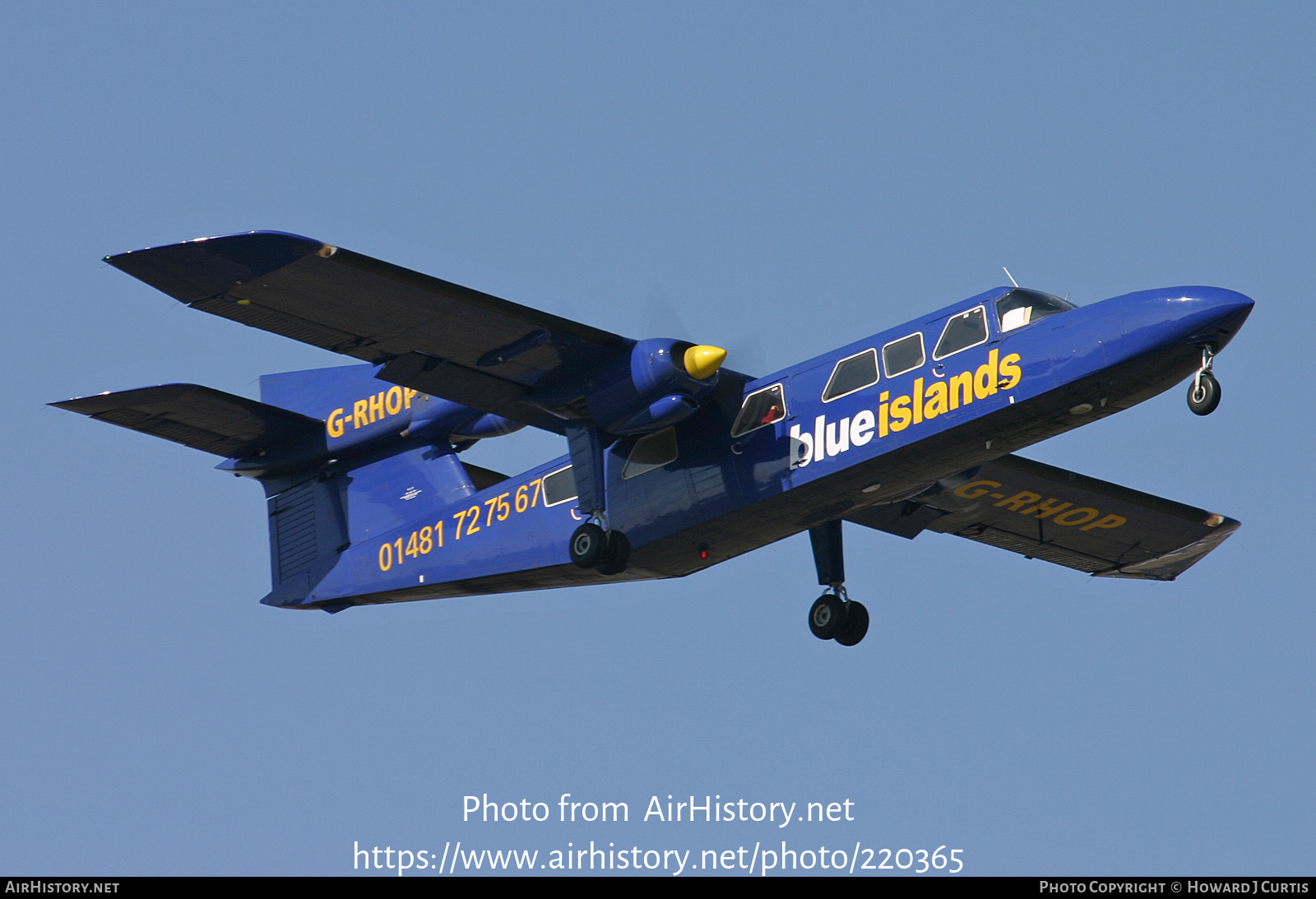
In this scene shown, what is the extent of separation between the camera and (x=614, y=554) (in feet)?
70.2

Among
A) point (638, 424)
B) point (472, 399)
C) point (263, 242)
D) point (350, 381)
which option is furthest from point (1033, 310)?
point (350, 381)

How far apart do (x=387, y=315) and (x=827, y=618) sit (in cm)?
670

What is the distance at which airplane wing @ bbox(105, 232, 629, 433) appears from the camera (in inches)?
757

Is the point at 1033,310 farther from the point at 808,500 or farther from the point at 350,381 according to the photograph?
the point at 350,381

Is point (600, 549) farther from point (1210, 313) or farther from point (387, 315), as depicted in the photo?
point (1210, 313)

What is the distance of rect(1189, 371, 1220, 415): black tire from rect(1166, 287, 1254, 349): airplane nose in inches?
17.1

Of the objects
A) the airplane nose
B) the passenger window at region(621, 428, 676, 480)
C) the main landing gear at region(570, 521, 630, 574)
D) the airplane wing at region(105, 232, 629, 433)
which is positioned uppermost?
the airplane wing at region(105, 232, 629, 433)

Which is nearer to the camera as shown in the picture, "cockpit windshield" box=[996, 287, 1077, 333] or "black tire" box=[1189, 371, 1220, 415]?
"black tire" box=[1189, 371, 1220, 415]

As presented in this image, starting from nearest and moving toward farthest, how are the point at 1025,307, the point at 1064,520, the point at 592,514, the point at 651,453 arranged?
the point at 1025,307 → the point at 592,514 → the point at 651,453 → the point at 1064,520

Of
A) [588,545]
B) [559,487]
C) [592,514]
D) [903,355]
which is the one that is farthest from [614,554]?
[903,355]

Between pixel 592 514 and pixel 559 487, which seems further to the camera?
pixel 559 487

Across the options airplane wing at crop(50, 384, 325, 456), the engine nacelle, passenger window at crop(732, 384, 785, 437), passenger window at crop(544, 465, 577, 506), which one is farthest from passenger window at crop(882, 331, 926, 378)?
airplane wing at crop(50, 384, 325, 456)

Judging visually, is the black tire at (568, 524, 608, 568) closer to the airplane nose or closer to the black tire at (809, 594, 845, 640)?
the black tire at (809, 594, 845, 640)
